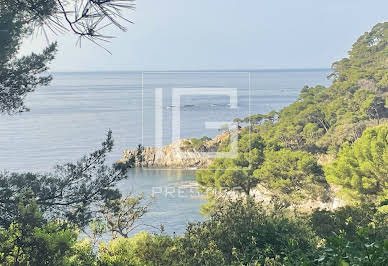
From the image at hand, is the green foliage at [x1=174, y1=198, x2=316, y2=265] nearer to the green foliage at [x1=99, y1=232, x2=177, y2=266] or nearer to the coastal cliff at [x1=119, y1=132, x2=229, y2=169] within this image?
the green foliage at [x1=99, y1=232, x2=177, y2=266]

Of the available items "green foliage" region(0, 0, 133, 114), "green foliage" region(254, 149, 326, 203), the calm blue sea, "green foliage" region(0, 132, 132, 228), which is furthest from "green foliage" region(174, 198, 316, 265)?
"green foliage" region(254, 149, 326, 203)

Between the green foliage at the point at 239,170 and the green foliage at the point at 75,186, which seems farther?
the green foliage at the point at 239,170

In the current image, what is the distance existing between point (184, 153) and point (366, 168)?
11101 mm

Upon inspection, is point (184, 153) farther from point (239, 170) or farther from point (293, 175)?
point (293, 175)

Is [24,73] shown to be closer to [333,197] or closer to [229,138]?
[333,197]

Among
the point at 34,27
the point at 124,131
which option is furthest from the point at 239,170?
the point at 34,27

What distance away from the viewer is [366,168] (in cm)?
1276

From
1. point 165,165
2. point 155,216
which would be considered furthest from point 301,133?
point 155,216

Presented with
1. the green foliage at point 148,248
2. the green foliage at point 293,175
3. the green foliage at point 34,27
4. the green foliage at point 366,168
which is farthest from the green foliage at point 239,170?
the green foliage at point 148,248

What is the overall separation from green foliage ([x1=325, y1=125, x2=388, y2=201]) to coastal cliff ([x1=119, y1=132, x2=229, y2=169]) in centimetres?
799

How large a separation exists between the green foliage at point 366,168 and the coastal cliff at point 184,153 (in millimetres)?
7989

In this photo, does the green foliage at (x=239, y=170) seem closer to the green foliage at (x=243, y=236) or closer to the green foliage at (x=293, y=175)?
the green foliage at (x=293, y=175)

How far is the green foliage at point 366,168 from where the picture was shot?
12619 millimetres

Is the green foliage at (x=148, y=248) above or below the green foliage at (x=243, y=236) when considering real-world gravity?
below
